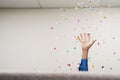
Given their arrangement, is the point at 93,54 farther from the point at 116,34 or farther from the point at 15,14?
the point at 15,14

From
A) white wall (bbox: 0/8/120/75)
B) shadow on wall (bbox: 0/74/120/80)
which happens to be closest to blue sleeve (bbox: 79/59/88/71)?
white wall (bbox: 0/8/120/75)

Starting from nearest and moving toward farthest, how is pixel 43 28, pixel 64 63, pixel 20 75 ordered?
1. pixel 20 75
2. pixel 64 63
3. pixel 43 28

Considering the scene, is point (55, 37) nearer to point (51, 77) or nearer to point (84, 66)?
point (84, 66)

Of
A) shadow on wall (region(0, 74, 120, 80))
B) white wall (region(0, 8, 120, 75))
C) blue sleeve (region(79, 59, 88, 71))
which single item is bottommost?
shadow on wall (region(0, 74, 120, 80))

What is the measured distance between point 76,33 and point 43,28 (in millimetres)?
507

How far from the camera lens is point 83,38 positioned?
1.92m

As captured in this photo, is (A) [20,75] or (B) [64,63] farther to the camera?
(B) [64,63]

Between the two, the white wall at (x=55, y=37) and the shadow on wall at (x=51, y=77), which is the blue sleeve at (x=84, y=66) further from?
the shadow on wall at (x=51, y=77)

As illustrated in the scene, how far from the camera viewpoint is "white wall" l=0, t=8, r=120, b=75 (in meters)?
3.29

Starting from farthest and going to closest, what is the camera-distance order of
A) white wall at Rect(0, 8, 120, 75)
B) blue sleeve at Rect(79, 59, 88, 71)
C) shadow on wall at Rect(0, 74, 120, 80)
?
white wall at Rect(0, 8, 120, 75)
blue sleeve at Rect(79, 59, 88, 71)
shadow on wall at Rect(0, 74, 120, 80)

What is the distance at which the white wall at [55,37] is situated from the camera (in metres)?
3.29

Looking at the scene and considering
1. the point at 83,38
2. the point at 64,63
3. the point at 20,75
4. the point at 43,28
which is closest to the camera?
the point at 20,75

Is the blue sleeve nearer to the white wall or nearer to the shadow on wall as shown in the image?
the white wall

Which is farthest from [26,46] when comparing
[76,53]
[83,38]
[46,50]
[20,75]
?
[20,75]
